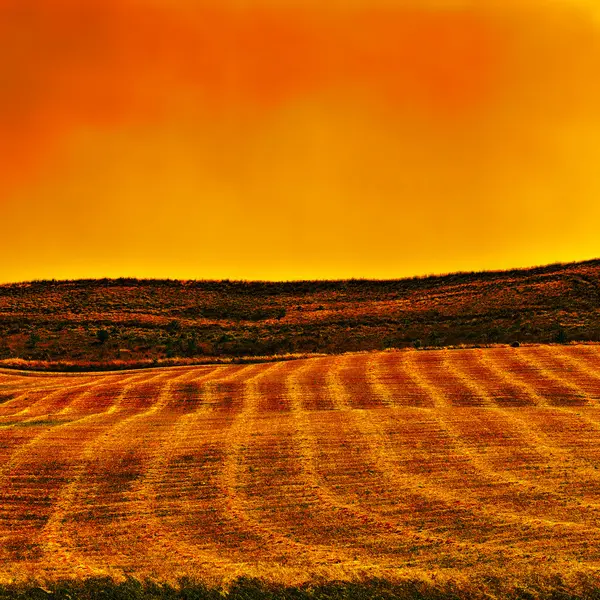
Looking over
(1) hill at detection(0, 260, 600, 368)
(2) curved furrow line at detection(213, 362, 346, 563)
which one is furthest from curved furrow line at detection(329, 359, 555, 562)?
(1) hill at detection(0, 260, 600, 368)

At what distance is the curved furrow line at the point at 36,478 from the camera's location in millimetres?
19266

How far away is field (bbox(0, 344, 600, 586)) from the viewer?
16.8 metres

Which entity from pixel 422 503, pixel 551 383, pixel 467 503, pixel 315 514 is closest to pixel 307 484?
pixel 315 514

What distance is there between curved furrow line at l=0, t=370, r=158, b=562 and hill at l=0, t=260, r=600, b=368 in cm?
3097

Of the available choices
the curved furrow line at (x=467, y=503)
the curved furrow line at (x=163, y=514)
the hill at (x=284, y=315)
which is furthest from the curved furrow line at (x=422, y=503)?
the hill at (x=284, y=315)

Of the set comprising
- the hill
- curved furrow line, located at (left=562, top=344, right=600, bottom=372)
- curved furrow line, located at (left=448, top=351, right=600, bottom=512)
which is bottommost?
curved furrow line, located at (left=448, top=351, right=600, bottom=512)

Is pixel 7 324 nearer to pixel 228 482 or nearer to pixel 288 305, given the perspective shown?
pixel 288 305

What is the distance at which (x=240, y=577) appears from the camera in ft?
52.2

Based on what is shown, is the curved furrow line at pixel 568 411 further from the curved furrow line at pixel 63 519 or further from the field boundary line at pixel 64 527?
the curved furrow line at pixel 63 519

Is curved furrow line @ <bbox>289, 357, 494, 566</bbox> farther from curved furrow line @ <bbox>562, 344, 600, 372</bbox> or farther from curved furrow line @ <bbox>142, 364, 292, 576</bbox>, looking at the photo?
curved furrow line @ <bbox>562, 344, 600, 372</bbox>

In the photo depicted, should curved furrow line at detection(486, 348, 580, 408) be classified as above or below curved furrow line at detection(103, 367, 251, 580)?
above

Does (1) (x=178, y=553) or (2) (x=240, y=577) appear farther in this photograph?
(1) (x=178, y=553)

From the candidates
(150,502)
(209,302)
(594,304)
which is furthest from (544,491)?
(209,302)

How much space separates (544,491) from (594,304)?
59027mm
